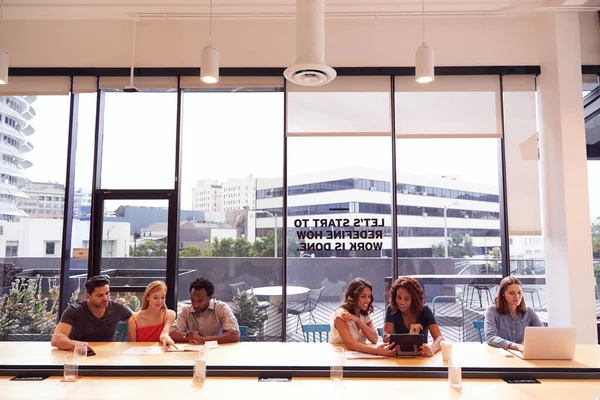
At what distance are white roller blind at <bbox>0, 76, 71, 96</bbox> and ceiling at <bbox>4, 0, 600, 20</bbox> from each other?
2.44 ft

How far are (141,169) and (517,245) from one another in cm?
439

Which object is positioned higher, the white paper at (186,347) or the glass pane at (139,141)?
Result: the glass pane at (139,141)

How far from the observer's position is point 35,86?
4.85 m

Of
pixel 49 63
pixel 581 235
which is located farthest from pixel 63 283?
pixel 581 235

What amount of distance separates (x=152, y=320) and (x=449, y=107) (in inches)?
152

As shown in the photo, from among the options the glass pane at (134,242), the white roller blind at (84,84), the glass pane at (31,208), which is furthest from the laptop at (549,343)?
the white roller blind at (84,84)

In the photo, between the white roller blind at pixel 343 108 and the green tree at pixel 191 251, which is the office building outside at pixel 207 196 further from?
the white roller blind at pixel 343 108

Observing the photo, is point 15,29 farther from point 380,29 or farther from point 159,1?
point 380,29

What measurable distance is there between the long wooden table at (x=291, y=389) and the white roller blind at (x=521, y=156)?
7.81 ft

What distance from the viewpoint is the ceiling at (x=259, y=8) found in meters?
4.54

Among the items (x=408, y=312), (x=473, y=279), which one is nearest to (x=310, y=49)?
(x=408, y=312)

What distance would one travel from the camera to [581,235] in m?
4.37

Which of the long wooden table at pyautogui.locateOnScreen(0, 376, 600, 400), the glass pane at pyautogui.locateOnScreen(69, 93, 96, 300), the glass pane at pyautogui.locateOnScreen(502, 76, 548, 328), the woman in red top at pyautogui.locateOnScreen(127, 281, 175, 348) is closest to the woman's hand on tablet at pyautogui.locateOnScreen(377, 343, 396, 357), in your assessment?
the long wooden table at pyautogui.locateOnScreen(0, 376, 600, 400)

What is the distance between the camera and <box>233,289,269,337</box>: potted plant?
15.5 ft
